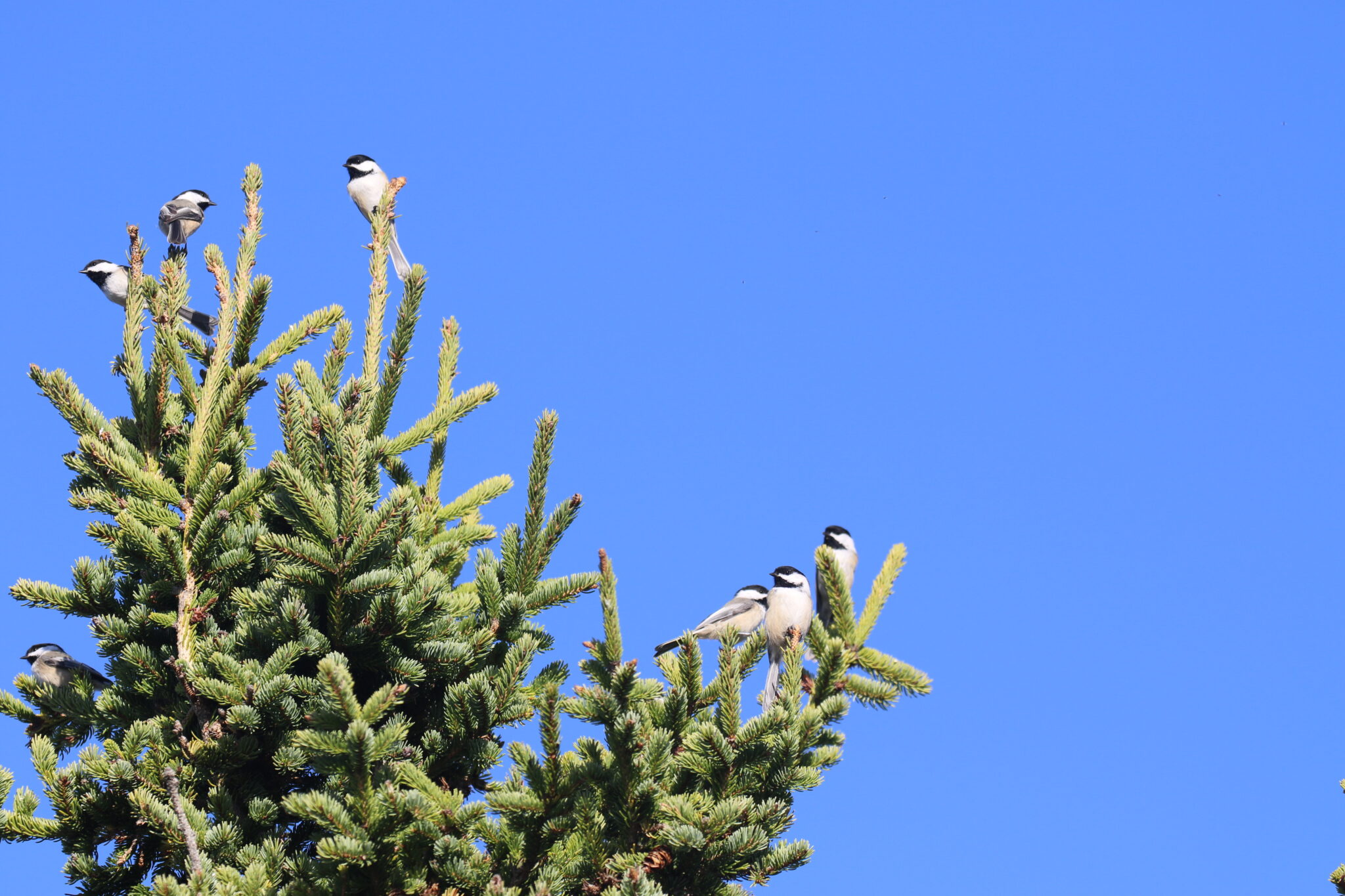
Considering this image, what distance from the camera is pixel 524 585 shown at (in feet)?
14.4

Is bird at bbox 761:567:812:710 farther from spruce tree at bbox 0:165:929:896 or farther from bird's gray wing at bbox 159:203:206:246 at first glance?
bird's gray wing at bbox 159:203:206:246

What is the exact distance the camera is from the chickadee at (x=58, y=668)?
4820 mm

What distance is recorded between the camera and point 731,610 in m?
7.71

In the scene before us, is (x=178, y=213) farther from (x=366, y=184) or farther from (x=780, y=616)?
(x=780, y=616)

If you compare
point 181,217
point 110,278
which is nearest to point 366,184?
point 181,217

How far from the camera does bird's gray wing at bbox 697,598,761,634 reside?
7562 millimetres

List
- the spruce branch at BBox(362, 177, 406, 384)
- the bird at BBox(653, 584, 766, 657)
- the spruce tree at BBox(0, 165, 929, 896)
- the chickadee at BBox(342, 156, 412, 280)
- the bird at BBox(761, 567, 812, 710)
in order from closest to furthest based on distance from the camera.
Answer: the spruce tree at BBox(0, 165, 929, 896), the spruce branch at BBox(362, 177, 406, 384), the bird at BBox(761, 567, 812, 710), the bird at BBox(653, 584, 766, 657), the chickadee at BBox(342, 156, 412, 280)

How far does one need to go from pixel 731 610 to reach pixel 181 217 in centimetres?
484

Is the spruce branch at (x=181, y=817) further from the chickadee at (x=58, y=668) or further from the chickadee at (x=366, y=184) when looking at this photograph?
the chickadee at (x=366, y=184)

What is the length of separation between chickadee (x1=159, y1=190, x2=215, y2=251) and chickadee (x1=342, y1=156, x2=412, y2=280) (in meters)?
1.15

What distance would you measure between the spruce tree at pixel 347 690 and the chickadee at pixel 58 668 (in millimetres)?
210

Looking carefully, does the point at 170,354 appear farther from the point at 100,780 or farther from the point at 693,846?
the point at 693,846

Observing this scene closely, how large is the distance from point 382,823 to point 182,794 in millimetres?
1050

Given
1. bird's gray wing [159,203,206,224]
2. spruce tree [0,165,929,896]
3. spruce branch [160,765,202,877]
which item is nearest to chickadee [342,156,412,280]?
bird's gray wing [159,203,206,224]
